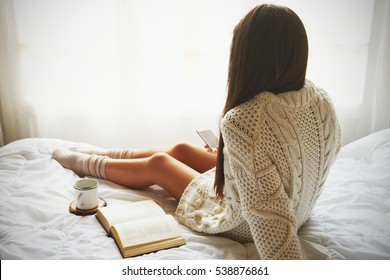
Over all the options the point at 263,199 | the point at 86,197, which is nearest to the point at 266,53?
the point at 263,199

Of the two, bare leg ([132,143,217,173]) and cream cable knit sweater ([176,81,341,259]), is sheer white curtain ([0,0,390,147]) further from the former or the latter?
cream cable knit sweater ([176,81,341,259])

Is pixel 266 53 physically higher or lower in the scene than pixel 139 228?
higher

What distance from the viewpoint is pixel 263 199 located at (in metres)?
0.66

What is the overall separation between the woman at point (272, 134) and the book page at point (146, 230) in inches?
4.6

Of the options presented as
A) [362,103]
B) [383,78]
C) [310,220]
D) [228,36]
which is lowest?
[310,220]

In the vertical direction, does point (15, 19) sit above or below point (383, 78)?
above

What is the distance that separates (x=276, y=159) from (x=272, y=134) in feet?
0.16

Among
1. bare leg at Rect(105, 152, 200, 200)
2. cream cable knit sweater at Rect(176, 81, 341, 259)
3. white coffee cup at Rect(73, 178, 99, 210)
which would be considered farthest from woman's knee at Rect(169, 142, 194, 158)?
cream cable knit sweater at Rect(176, 81, 341, 259)

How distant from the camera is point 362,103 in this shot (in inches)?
64.5

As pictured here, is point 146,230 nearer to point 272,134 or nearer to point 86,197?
point 86,197

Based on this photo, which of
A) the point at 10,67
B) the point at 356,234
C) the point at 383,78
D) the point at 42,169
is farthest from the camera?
the point at 10,67
